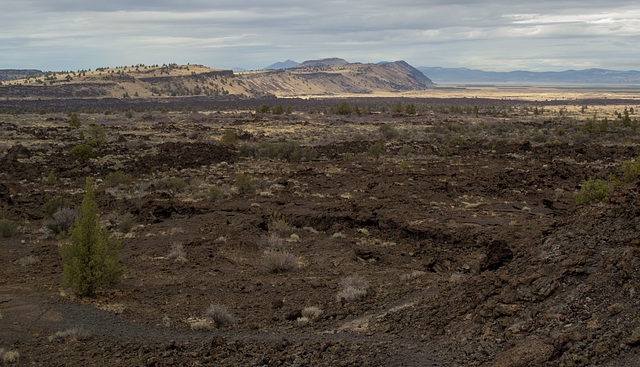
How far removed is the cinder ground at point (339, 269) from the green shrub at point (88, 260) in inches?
12.9

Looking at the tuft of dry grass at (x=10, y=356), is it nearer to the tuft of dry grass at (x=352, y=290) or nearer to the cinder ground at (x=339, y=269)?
the cinder ground at (x=339, y=269)

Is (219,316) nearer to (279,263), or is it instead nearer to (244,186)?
(279,263)

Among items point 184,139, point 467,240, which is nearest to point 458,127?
point 184,139

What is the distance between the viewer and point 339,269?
435 inches

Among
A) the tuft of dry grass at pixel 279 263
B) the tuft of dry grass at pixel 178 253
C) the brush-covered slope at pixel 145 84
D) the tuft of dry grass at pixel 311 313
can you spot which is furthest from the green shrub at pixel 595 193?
the brush-covered slope at pixel 145 84

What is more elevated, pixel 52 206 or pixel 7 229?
pixel 52 206

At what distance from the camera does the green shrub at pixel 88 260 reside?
29.3ft

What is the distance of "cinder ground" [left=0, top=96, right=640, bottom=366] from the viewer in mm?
6000

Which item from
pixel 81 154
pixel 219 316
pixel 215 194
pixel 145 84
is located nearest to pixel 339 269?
pixel 219 316

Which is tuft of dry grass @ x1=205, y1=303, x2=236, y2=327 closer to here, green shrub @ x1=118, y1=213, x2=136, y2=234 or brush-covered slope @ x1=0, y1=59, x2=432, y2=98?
green shrub @ x1=118, y1=213, x2=136, y2=234

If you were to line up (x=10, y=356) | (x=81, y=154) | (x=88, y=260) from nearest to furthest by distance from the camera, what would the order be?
(x=10, y=356) < (x=88, y=260) < (x=81, y=154)

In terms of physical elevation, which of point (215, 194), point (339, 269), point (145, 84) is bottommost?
point (339, 269)

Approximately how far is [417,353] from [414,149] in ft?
93.0

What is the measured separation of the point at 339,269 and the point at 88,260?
5248mm
